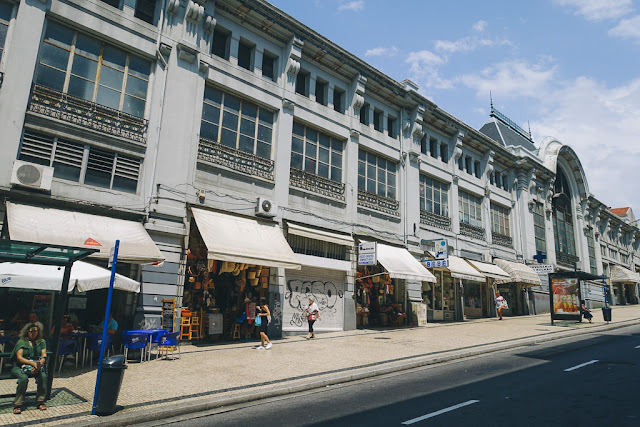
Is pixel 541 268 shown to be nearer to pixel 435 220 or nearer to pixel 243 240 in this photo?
pixel 435 220

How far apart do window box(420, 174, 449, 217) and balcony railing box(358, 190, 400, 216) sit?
9.07 feet

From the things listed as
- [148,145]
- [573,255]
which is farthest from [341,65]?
[573,255]

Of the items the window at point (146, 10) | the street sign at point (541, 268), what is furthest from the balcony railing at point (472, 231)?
the window at point (146, 10)

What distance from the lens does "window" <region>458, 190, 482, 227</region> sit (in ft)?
92.3

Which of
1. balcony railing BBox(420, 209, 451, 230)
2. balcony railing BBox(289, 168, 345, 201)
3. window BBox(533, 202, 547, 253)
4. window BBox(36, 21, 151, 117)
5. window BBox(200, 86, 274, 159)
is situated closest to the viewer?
window BBox(36, 21, 151, 117)

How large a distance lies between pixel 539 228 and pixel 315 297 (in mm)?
25359

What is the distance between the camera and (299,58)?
18891 mm

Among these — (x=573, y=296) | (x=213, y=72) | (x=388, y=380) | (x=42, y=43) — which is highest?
(x=213, y=72)

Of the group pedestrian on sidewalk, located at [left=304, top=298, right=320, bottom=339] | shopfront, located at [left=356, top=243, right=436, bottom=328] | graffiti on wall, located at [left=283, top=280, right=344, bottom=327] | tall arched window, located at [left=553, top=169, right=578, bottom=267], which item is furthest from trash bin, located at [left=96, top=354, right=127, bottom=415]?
tall arched window, located at [left=553, top=169, right=578, bottom=267]

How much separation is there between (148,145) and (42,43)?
4134 millimetres

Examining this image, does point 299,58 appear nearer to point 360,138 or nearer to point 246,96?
point 246,96

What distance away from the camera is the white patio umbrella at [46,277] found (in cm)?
922

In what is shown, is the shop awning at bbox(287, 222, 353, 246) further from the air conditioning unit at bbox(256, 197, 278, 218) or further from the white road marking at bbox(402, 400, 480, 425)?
the white road marking at bbox(402, 400, 480, 425)

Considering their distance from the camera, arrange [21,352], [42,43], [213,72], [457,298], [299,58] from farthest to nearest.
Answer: [457,298] → [299,58] → [213,72] → [42,43] → [21,352]
